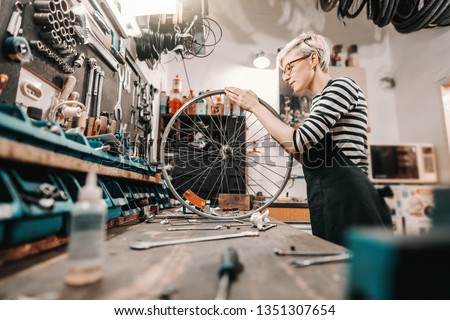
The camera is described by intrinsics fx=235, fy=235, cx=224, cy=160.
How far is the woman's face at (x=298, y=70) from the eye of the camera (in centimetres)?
105

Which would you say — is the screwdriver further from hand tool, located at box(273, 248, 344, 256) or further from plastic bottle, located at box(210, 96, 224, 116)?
plastic bottle, located at box(210, 96, 224, 116)

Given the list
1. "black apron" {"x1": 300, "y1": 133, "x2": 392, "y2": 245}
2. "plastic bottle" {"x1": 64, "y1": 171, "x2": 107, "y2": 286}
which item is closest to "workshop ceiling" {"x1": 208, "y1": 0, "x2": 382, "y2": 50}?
"black apron" {"x1": 300, "y1": 133, "x2": 392, "y2": 245}

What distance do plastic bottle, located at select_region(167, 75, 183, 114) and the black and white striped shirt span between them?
1824mm

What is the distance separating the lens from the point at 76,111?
890mm

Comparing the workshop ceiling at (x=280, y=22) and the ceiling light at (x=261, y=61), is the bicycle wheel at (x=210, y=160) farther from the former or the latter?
the workshop ceiling at (x=280, y=22)

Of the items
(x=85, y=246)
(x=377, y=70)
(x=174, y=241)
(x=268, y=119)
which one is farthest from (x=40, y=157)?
(x=377, y=70)

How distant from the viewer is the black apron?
2.59ft

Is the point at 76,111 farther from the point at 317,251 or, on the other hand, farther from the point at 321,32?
the point at 321,32

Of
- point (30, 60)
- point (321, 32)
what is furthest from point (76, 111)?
point (321, 32)

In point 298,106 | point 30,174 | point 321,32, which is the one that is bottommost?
point 30,174

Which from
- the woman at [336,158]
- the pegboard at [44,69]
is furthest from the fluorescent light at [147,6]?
the woman at [336,158]

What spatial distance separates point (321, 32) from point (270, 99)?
125cm

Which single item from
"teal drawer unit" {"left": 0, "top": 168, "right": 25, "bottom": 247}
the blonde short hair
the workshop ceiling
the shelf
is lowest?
"teal drawer unit" {"left": 0, "top": 168, "right": 25, "bottom": 247}

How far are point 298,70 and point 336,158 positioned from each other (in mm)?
446
